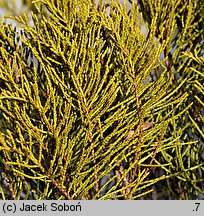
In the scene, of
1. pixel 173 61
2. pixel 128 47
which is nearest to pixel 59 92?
pixel 128 47

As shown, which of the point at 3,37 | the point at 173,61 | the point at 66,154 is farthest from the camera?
the point at 173,61

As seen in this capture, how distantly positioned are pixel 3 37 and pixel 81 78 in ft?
0.69

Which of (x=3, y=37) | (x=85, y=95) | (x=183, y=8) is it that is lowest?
(x=85, y=95)

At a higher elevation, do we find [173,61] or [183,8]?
[183,8]

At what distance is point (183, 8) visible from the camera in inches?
45.2

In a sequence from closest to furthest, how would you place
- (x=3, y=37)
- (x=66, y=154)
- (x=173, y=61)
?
(x=66, y=154), (x=3, y=37), (x=173, y=61)

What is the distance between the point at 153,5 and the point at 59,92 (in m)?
0.42

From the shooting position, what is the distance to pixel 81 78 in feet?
2.86
